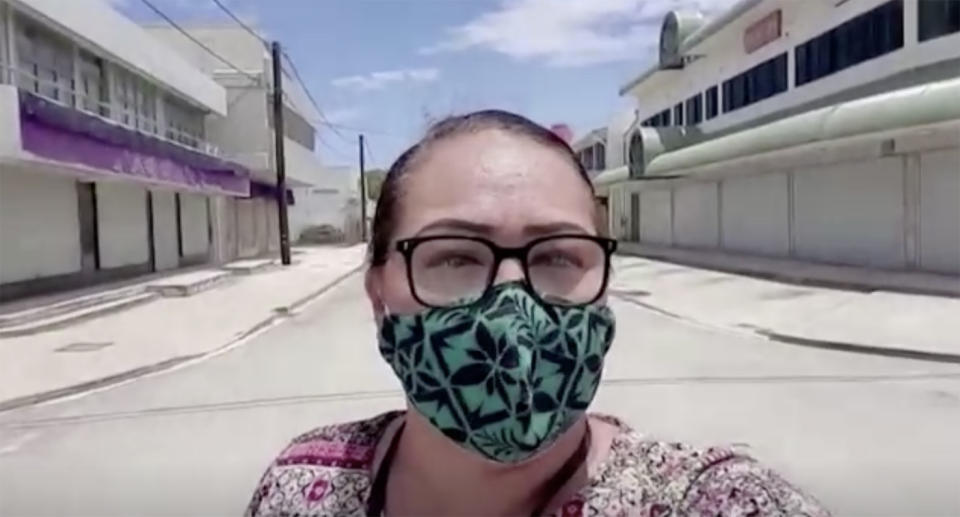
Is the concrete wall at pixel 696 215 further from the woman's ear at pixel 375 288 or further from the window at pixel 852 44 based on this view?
the woman's ear at pixel 375 288

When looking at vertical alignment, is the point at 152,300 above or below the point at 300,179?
below

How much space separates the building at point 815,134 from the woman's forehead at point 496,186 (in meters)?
15.2

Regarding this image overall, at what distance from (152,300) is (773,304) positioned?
1212 cm

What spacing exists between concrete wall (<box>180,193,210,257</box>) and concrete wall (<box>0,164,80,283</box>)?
9047mm

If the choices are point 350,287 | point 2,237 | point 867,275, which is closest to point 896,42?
point 867,275

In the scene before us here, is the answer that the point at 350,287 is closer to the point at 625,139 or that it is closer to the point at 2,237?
the point at 2,237

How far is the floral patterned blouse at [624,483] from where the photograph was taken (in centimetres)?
124

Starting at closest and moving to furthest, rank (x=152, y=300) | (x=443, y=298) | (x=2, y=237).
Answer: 1. (x=443, y=298)
2. (x=2, y=237)
3. (x=152, y=300)

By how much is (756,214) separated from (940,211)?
1020cm

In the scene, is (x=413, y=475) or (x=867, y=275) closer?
(x=413, y=475)

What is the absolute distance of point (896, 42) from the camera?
752 inches

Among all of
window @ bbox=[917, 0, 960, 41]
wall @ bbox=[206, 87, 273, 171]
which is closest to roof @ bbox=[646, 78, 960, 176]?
window @ bbox=[917, 0, 960, 41]

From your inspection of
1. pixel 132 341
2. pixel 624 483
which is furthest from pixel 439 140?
pixel 132 341

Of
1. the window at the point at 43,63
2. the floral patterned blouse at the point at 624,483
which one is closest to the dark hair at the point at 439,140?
the floral patterned blouse at the point at 624,483
